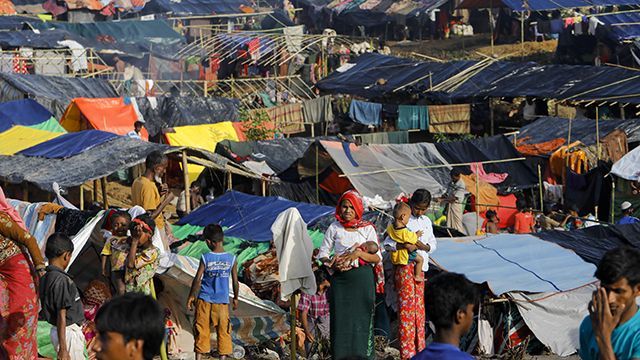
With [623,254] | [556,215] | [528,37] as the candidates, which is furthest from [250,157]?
[528,37]

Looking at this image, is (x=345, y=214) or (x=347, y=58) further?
(x=347, y=58)

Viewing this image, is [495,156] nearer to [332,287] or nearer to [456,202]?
[456,202]

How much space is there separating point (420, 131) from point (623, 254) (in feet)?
71.3

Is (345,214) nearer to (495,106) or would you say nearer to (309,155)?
(309,155)

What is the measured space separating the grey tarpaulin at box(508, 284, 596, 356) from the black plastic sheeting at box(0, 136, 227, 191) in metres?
6.61

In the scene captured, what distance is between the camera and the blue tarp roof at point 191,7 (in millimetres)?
50375

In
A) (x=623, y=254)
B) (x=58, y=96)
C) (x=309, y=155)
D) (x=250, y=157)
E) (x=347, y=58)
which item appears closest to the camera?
(x=623, y=254)

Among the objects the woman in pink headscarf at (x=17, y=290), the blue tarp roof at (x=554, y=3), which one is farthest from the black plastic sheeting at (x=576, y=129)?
the blue tarp roof at (x=554, y=3)

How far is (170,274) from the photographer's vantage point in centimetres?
939

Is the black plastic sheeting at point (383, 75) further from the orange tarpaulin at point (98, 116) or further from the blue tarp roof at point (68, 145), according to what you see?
the blue tarp roof at point (68, 145)

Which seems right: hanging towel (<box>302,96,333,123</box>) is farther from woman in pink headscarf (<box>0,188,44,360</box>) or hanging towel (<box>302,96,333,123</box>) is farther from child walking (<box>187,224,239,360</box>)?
woman in pink headscarf (<box>0,188,44,360</box>)

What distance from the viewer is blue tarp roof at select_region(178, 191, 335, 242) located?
1224 cm

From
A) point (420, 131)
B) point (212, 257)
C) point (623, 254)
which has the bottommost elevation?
point (420, 131)

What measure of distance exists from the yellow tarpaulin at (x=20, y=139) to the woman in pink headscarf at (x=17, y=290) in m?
10.5
